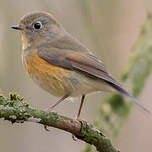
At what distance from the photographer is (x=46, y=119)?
2.96 m

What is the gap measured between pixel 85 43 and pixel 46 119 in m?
3.62

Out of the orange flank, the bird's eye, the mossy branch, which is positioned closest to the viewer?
the orange flank

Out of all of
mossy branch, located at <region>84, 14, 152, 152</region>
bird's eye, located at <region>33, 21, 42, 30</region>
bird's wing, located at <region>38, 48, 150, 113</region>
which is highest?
bird's eye, located at <region>33, 21, 42, 30</region>

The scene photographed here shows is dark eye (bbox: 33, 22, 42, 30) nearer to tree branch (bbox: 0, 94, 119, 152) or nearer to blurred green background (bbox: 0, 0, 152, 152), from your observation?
blurred green background (bbox: 0, 0, 152, 152)

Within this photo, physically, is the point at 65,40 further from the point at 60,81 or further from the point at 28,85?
the point at 28,85

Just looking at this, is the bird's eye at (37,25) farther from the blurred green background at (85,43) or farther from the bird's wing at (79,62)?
the bird's wing at (79,62)

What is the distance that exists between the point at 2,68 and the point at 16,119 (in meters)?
1.70

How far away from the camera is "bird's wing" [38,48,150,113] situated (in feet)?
13.9

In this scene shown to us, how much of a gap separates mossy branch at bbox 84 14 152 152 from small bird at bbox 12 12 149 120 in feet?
1.03

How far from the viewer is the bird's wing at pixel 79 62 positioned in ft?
13.9

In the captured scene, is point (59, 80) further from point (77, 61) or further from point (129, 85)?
point (129, 85)

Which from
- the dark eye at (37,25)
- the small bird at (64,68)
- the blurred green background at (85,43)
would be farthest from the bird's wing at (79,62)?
the dark eye at (37,25)

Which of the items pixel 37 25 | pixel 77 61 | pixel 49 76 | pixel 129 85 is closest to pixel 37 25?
pixel 37 25

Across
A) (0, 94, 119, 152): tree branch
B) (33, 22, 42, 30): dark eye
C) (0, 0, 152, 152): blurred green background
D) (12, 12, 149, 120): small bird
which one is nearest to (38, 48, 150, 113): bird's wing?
(12, 12, 149, 120): small bird
